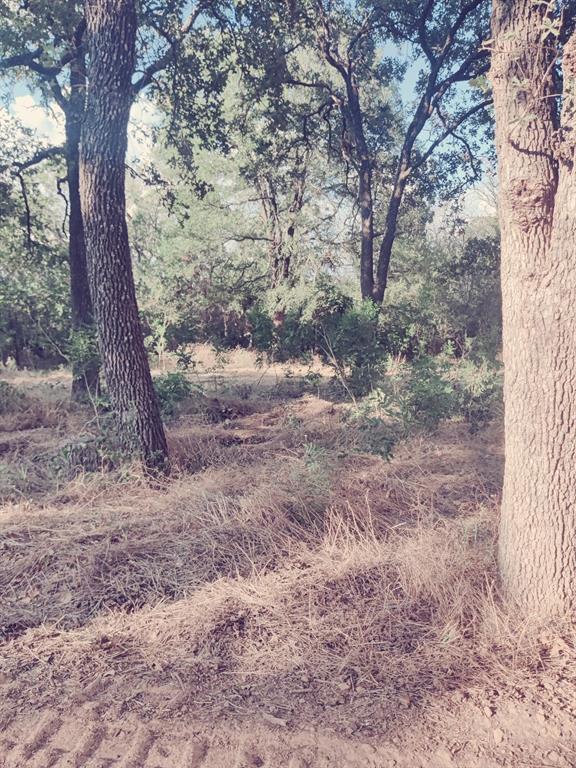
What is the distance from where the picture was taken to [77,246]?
9.72 metres

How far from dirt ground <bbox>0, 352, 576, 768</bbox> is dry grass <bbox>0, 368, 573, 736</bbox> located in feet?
0.04

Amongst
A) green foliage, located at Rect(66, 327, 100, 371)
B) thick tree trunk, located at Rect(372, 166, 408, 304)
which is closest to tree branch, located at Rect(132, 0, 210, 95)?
green foliage, located at Rect(66, 327, 100, 371)

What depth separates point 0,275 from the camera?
16.1 metres

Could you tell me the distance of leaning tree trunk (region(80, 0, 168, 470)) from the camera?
5.09 meters

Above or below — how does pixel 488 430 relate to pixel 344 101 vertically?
below

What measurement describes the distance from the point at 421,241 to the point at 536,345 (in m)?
19.4

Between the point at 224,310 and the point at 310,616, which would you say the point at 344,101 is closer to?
the point at 224,310

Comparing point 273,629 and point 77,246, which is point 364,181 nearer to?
point 77,246

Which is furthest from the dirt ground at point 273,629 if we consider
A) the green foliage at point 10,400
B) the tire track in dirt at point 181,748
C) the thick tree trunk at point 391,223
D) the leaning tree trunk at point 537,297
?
the thick tree trunk at point 391,223

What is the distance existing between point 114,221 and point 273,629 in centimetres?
397

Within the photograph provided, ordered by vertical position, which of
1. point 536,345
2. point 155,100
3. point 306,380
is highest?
point 155,100

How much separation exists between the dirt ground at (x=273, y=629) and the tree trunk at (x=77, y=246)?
3858mm

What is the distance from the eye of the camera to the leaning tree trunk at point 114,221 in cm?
509

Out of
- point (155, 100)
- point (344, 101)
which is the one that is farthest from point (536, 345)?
point (344, 101)
